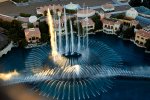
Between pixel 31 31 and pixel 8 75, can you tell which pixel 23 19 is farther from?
pixel 8 75

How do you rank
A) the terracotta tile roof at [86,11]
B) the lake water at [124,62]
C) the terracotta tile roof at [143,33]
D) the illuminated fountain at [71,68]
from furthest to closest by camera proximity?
the terracotta tile roof at [86,11], the terracotta tile roof at [143,33], the illuminated fountain at [71,68], the lake water at [124,62]

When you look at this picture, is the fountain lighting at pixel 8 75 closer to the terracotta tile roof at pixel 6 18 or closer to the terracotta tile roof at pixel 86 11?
the terracotta tile roof at pixel 6 18

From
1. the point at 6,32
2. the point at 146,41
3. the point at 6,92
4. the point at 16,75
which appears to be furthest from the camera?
the point at 6,32

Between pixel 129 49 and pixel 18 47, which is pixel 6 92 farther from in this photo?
pixel 129 49

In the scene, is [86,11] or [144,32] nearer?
[144,32]

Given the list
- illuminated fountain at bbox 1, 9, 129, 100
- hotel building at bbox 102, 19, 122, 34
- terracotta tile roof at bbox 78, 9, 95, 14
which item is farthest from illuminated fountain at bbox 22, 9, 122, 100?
terracotta tile roof at bbox 78, 9, 95, 14

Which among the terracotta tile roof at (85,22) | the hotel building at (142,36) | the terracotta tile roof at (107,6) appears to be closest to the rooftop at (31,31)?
the terracotta tile roof at (85,22)

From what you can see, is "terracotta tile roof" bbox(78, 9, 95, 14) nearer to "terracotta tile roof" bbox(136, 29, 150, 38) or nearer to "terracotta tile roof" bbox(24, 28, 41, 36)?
"terracotta tile roof" bbox(24, 28, 41, 36)

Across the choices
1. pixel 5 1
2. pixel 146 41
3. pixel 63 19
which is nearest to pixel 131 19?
pixel 146 41

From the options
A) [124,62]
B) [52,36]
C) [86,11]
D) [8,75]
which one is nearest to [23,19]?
[52,36]

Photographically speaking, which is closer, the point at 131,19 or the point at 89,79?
the point at 89,79

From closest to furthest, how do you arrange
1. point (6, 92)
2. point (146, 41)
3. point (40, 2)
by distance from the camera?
point (6, 92), point (146, 41), point (40, 2)
